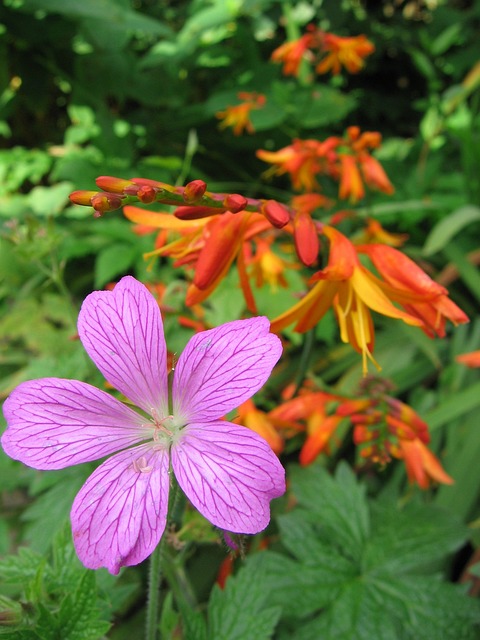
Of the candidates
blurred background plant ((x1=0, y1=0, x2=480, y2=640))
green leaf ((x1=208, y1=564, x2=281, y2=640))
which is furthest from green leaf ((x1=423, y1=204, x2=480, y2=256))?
green leaf ((x1=208, y1=564, x2=281, y2=640))

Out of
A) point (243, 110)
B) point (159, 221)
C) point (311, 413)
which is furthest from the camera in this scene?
point (243, 110)

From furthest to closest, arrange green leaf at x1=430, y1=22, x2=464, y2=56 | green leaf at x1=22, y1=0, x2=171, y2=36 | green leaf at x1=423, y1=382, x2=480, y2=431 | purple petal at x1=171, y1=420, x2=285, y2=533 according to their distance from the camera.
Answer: green leaf at x1=430, y1=22, x2=464, y2=56, green leaf at x1=22, y1=0, x2=171, y2=36, green leaf at x1=423, y1=382, x2=480, y2=431, purple petal at x1=171, y1=420, x2=285, y2=533

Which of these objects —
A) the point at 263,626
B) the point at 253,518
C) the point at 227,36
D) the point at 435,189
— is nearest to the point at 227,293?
the point at 263,626

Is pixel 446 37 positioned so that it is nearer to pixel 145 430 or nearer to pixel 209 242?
pixel 209 242

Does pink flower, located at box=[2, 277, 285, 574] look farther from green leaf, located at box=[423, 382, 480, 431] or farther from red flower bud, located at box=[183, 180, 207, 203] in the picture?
green leaf, located at box=[423, 382, 480, 431]

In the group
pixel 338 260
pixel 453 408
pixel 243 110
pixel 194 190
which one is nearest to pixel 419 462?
pixel 453 408

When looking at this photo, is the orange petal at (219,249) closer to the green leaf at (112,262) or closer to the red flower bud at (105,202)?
the red flower bud at (105,202)

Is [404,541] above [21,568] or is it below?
below
